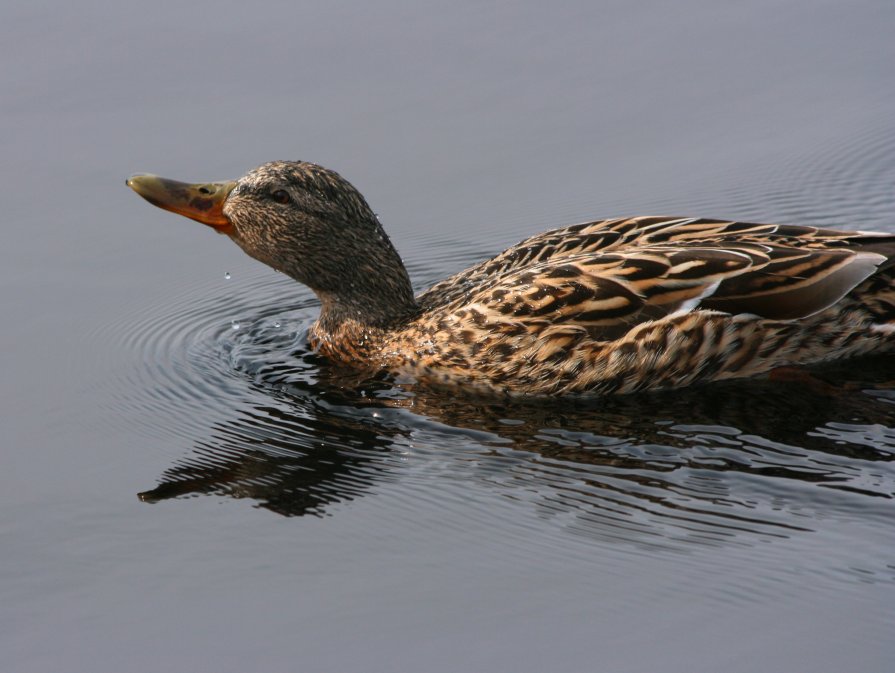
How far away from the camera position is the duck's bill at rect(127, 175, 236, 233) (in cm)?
1039

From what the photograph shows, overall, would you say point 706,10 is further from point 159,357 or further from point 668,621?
point 668,621

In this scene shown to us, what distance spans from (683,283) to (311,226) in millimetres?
2738

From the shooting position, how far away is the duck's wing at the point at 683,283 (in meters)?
9.43

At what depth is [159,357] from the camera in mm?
10695

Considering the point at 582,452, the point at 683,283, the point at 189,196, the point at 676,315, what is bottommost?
the point at 582,452

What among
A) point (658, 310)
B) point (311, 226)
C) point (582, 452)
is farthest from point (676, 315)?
point (311, 226)

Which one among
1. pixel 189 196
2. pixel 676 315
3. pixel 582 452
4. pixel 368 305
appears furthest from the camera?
pixel 368 305

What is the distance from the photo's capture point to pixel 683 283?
944 centimetres

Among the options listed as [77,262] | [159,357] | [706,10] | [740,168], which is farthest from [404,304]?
[706,10]

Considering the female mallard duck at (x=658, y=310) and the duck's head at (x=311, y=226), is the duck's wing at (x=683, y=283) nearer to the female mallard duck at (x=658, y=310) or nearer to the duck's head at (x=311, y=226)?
the female mallard duck at (x=658, y=310)

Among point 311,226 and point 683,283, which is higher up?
point 311,226

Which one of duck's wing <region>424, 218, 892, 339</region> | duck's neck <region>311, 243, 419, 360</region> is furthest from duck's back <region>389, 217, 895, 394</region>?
duck's neck <region>311, 243, 419, 360</region>

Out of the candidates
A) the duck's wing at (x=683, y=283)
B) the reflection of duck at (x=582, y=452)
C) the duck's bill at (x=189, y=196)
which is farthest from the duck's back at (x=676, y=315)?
the duck's bill at (x=189, y=196)

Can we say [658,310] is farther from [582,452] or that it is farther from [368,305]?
[368,305]
